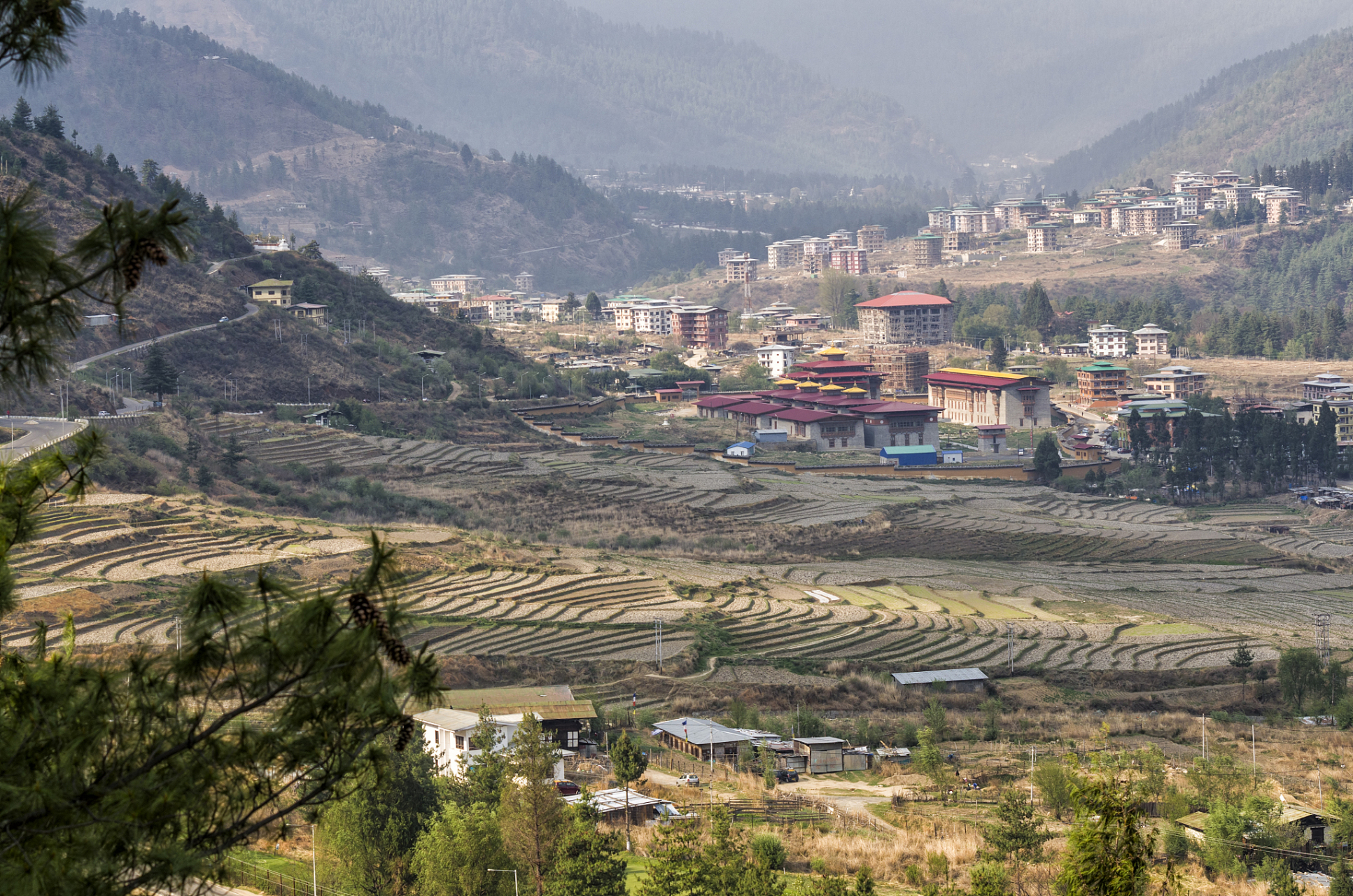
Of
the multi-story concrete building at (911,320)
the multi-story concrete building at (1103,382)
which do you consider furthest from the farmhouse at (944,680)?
the multi-story concrete building at (911,320)

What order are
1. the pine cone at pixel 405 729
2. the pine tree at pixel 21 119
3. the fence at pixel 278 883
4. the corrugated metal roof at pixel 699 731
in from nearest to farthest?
the pine cone at pixel 405 729
the fence at pixel 278 883
the corrugated metal roof at pixel 699 731
the pine tree at pixel 21 119

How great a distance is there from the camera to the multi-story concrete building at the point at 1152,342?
74312 mm

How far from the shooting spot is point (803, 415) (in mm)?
55812

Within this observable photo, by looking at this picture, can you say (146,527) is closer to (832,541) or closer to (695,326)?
(832,541)

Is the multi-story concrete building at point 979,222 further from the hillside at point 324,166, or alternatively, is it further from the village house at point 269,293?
the village house at point 269,293

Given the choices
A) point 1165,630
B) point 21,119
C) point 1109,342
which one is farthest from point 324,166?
point 1165,630

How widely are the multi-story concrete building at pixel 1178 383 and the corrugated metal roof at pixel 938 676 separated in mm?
40937

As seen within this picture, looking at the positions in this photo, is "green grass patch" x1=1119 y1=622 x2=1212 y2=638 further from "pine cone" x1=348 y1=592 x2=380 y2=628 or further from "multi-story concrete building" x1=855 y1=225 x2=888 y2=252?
"multi-story concrete building" x1=855 y1=225 x2=888 y2=252

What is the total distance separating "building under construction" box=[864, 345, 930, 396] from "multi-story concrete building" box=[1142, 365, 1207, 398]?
11.3 m

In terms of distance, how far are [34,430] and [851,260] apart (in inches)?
3801

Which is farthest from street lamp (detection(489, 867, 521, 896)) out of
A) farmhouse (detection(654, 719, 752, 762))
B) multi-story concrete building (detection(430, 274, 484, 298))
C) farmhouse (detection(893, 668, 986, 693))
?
multi-story concrete building (detection(430, 274, 484, 298))

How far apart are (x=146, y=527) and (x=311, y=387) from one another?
21.9 metres

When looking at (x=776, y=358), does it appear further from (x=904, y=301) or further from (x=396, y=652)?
(x=396, y=652)

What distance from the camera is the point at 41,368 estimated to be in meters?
4.88
